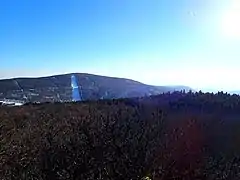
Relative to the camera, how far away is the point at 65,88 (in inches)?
5659

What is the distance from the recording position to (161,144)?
35.6 ft

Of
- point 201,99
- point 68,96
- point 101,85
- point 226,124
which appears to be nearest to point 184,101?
point 201,99

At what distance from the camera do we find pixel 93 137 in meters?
11.6

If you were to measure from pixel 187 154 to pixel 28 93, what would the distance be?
12132 cm

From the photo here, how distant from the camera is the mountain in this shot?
126 m

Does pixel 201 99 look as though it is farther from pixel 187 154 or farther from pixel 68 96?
pixel 187 154

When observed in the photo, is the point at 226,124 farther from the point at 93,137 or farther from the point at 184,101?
the point at 93,137

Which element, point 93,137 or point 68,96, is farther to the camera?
point 68,96

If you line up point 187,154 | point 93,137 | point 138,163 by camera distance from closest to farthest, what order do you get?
point 138,163 → point 187,154 → point 93,137

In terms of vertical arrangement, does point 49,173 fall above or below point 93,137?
below

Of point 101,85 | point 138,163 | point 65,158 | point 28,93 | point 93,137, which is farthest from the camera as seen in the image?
point 101,85

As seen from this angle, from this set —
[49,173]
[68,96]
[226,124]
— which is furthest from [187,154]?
[68,96]

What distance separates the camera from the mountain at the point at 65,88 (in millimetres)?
125500

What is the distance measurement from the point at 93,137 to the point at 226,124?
6403 centimetres
